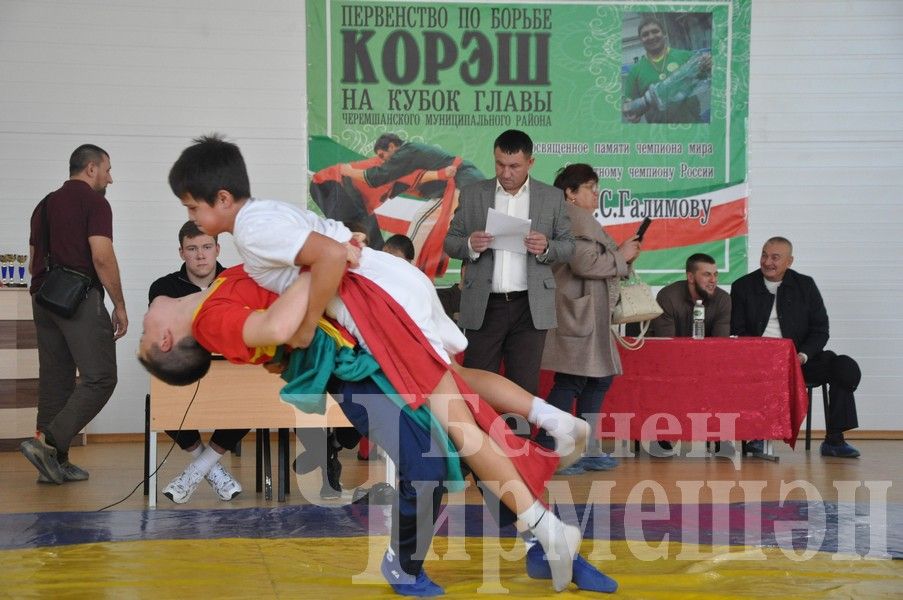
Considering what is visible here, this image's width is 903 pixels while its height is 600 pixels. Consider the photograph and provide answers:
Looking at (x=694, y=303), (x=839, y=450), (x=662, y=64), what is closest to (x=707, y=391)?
(x=694, y=303)

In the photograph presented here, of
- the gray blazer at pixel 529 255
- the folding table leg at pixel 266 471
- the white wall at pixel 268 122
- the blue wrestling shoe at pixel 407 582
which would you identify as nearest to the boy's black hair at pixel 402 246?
the gray blazer at pixel 529 255

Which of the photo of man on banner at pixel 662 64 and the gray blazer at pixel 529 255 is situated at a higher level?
the photo of man on banner at pixel 662 64

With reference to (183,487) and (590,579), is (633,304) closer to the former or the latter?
(183,487)

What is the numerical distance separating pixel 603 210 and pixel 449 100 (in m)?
1.31

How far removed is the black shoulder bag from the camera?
5.03m

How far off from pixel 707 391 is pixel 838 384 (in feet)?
3.09

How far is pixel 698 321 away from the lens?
6008 mm

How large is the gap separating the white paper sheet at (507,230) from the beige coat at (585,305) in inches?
17.1

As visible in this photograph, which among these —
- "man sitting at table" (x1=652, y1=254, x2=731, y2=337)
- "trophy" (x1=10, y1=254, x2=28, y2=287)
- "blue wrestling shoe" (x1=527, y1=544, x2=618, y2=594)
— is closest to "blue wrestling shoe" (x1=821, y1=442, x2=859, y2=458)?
"man sitting at table" (x1=652, y1=254, x2=731, y2=337)

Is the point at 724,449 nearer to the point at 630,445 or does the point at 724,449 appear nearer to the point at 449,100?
the point at 630,445

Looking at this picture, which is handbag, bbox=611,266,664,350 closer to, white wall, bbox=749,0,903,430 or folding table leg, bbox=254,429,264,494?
folding table leg, bbox=254,429,264,494

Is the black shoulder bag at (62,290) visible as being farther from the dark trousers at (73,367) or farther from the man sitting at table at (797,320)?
the man sitting at table at (797,320)

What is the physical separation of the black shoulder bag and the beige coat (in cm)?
228

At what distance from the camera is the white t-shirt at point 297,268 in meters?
2.60
